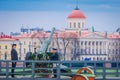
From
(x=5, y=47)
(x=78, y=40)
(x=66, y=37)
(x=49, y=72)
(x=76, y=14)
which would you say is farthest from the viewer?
(x=76, y=14)

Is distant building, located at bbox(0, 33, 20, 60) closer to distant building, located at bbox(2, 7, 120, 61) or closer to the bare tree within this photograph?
distant building, located at bbox(2, 7, 120, 61)

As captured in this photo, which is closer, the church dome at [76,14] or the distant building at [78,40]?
the distant building at [78,40]

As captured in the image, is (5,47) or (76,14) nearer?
(5,47)

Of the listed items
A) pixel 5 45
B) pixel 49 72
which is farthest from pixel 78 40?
pixel 49 72

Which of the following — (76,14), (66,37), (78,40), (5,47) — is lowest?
(5,47)

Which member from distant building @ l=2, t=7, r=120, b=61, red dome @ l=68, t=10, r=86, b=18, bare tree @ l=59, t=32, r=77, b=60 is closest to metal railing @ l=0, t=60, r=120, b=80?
distant building @ l=2, t=7, r=120, b=61

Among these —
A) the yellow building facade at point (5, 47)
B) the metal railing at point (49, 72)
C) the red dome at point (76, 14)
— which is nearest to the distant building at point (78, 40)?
the red dome at point (76, 14)

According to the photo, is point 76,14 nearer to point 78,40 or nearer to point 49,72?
point 78,40

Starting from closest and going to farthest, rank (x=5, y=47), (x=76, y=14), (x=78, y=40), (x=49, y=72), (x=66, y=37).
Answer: (x=49, y=72)
(x=5, y=47)
(x=66, y=37)
(x=78, y=40)
(x=76, y=14)

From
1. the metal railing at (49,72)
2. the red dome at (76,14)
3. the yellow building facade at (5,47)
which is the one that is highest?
the red dome at (76,14)

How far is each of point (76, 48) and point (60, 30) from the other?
13.5ft

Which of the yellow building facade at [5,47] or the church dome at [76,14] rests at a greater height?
the church dome at [76,14]

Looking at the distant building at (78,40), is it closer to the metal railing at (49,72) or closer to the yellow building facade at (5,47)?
the yellow building facade at (5,47)

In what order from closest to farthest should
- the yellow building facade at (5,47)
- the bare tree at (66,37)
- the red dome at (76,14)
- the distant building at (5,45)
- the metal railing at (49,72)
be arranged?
Answer: 1. the metal railing at (49,72)
2. the distant building at (5,45)
3. the yellow building facade at (5,47)
4. the bare tree at (66,37)
5. the red dome at (76,14)
